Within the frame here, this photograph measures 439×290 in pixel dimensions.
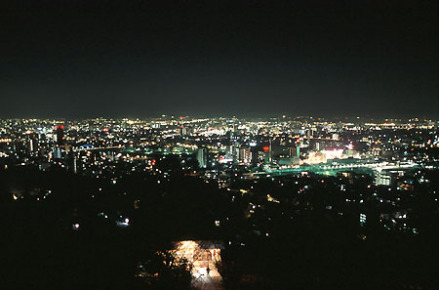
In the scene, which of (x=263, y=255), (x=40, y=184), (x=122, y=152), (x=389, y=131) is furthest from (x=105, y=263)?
(x=389, y=131)

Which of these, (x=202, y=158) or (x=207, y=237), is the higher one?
(x=202, y=158)

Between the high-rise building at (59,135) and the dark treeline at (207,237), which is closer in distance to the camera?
the dark treeline at (207,237)

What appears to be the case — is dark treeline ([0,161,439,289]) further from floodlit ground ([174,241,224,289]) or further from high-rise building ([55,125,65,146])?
high-rise building ([55,125,65,146])

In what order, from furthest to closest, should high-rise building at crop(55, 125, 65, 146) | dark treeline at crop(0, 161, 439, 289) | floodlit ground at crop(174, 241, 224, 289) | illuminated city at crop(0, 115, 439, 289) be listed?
high-rise building at crop(55, 125, 65, 146) < illuminated city at crop(0, 115, 439, 289) < floodlit ground at crop(174, 241, 224, 289) < dark treeline at crop(0, 161, 439, 289)

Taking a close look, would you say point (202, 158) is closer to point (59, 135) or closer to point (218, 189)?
point (218, 189)

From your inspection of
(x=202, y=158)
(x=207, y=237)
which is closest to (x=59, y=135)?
(x=202, y=158)

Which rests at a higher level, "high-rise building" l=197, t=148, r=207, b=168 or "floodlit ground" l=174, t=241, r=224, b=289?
"high-rise building" l=197, t=148, r=207, b=168

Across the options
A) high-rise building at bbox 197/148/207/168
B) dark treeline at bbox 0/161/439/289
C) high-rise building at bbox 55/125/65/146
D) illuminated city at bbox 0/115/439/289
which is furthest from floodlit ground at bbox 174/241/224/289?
high-rise building at bbox 55/125/65/146

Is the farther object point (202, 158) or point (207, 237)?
point (202, 158)

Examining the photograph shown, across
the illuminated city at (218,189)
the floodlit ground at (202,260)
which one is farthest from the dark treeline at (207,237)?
the floodlit ground at (202,260)

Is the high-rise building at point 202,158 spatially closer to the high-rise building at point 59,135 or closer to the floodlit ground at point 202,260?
the high-rise building at point 59,135

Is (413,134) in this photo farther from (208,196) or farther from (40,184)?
(40,184)
